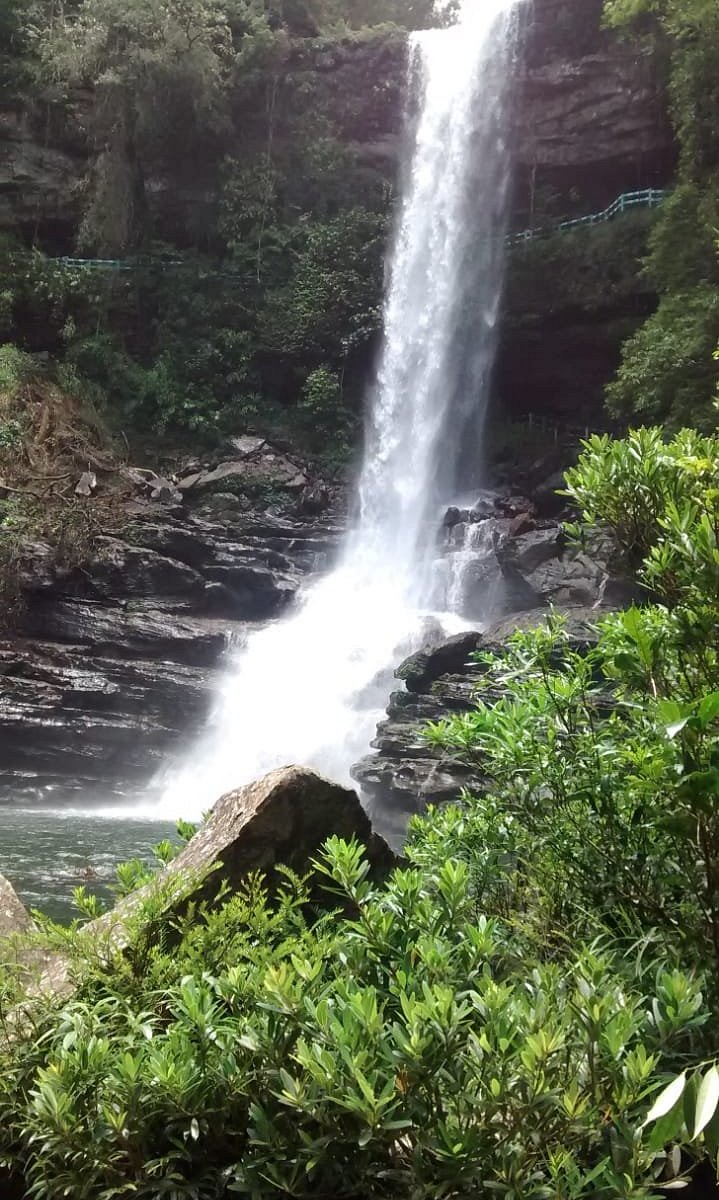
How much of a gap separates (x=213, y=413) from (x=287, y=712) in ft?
29.4

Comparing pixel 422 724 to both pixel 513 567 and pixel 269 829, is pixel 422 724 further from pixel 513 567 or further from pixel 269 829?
pixel 269 829

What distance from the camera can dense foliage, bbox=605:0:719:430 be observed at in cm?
1294

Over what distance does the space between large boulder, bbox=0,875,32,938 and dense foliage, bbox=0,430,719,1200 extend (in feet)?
3.65

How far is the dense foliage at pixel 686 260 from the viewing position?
12.9 m

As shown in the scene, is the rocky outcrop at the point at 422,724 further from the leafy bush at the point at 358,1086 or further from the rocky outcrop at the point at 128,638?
the leafy bush at the point at 358,1086

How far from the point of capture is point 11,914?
10.7 feet

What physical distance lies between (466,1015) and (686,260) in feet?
53.1

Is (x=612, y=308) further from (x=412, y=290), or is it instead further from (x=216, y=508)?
(x=216, y=508)

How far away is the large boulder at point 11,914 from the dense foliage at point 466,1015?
1112 mm

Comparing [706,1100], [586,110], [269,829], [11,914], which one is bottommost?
[11,914]

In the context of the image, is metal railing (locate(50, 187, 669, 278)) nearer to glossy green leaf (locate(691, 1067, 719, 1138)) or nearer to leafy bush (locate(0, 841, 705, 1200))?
leafy bush (locate(0, 841, 705, 1200))

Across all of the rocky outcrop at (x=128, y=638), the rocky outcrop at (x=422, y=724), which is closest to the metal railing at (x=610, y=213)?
the rocky outcrop at (x=128, y=638)

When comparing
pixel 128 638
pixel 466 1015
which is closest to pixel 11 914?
pixel 466 1015

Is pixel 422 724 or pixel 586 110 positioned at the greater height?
pixel 586 110
